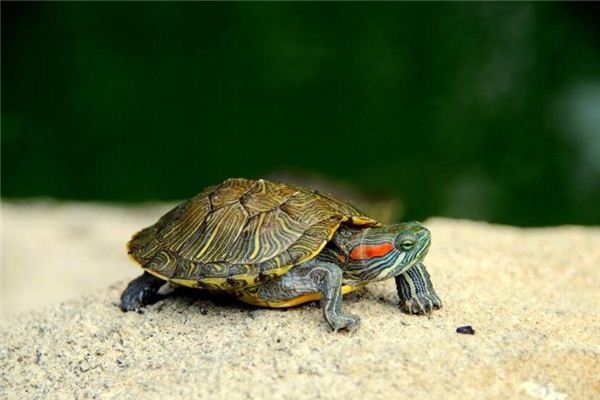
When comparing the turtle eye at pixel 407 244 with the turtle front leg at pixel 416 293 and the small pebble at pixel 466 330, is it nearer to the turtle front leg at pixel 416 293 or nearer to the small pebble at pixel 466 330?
the turtle front leg at pixel 416 293

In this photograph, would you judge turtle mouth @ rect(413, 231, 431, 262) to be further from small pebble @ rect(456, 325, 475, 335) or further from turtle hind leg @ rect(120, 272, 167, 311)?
turtle hind leg @ rect(120, 272, 167, 311)

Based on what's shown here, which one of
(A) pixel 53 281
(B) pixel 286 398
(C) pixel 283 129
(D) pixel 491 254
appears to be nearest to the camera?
(B) pixel 286 398

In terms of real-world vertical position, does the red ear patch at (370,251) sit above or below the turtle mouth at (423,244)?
below

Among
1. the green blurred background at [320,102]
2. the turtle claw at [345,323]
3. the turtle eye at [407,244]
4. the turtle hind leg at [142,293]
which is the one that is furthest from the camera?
the green blurred background at [320,102]

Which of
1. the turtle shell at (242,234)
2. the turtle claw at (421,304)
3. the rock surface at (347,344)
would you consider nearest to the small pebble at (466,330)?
the rock surface at (347,344)

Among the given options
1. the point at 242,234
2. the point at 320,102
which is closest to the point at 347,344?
the point at 242,234

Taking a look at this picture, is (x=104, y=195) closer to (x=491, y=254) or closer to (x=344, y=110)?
(x=344, y=110)

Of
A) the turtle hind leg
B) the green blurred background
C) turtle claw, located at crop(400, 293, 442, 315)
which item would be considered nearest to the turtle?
turtle claw, located at crop(400, 293, 442, 315)

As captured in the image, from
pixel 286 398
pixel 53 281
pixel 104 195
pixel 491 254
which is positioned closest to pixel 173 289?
pixel 286 398
